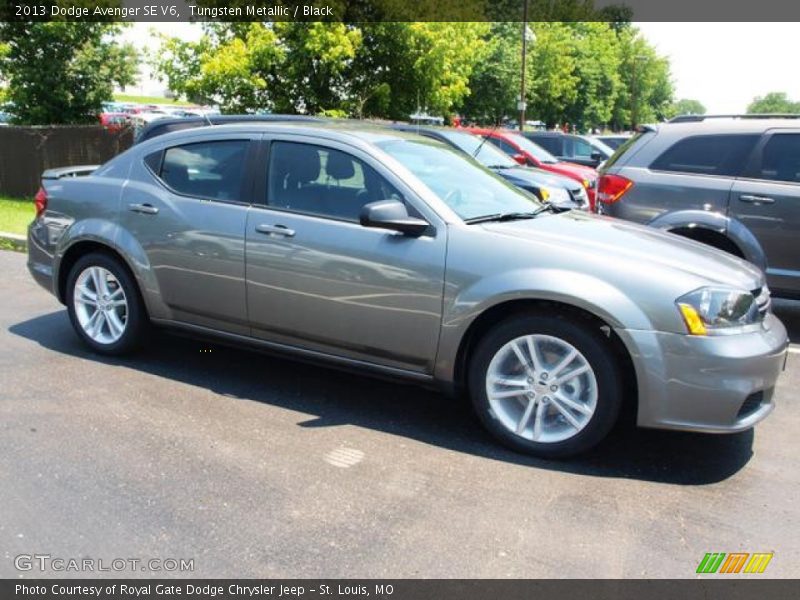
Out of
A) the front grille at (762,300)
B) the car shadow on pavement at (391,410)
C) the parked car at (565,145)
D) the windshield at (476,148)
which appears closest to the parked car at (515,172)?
the windshield at (476,148)

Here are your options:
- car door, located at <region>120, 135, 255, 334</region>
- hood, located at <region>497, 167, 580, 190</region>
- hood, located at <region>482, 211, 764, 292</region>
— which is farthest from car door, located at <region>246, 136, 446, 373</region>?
hood, located at <region>497, 167, 580, 190</region>

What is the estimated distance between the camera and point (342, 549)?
3.03 m

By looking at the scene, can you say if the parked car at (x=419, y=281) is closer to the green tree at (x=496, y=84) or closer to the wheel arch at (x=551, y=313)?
the wheel arch at (x=551, y=313)

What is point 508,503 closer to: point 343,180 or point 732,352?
point 732,352

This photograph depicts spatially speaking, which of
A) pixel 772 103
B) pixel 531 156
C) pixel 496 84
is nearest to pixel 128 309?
pixel 531 156

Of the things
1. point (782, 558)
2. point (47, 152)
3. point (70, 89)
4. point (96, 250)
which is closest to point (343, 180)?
point (96, 250)

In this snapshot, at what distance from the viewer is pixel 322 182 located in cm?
452

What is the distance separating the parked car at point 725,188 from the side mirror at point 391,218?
3264 mm

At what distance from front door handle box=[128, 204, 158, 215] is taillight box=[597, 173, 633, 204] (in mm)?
3971

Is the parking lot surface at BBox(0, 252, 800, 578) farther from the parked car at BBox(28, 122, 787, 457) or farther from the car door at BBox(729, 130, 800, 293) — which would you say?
the car door at BBox(729, 130, 800, 293)

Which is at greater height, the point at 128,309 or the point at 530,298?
the point at 530,298

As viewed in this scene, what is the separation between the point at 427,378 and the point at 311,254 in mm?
961

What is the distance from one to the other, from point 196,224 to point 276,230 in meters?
0.61

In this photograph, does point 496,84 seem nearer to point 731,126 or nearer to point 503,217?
point 731,126
